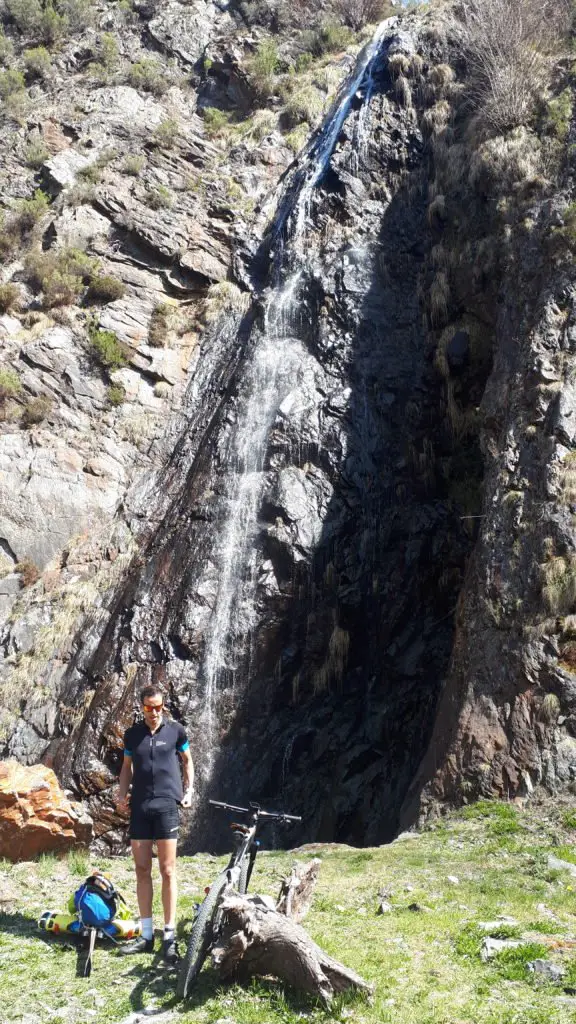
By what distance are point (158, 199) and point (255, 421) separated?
11.1 metres

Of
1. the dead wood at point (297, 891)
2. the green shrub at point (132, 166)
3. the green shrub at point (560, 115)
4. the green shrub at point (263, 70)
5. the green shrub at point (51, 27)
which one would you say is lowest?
the dead wood at point (297, 891)

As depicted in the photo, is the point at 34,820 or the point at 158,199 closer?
the point at 34,820

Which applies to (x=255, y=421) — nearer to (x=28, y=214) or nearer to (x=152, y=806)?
(x=28, y=214)

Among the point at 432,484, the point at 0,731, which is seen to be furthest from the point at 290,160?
the point at 0,731

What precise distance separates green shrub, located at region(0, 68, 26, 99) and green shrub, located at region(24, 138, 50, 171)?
4.59 meters

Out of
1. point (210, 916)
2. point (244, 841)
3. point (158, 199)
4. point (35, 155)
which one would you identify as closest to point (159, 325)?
point (158, 199)

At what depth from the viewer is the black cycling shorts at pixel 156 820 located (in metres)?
4.88

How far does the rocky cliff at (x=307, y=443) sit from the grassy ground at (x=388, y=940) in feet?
5.97

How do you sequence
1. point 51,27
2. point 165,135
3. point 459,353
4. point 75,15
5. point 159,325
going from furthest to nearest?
point 75,15
point 51,27
point 165,135
point 159,325
point 459,353

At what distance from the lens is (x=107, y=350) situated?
66.8ft

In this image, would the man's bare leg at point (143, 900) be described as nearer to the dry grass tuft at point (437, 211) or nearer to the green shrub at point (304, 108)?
the dry grass tuft at point (437, 211)

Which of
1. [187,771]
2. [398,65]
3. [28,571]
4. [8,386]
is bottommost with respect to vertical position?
[187,771]

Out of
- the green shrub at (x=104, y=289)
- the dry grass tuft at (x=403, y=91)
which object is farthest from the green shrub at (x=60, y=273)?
the dry grass tuft at (x=403, y=91)

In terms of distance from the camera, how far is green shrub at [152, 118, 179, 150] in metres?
27.0
